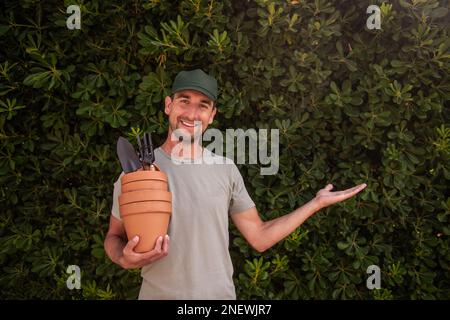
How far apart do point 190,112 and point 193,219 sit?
1.30 feet

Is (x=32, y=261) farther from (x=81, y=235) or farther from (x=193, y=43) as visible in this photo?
(x=193, y=43)

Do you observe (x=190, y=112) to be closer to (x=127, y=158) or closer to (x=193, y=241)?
(x=127, y=158)

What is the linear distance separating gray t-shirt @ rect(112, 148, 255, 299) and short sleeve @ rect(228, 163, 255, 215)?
0.11 m

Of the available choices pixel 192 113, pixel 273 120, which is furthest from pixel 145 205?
pixel 273 120

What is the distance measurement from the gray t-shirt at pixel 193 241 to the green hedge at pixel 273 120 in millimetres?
648

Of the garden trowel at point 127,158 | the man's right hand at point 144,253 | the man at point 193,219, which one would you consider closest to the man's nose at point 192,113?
the man at point 193,219

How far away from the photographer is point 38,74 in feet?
8.23

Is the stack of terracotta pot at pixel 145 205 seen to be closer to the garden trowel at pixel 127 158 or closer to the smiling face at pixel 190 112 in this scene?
the garden trowel at pixel 127 158

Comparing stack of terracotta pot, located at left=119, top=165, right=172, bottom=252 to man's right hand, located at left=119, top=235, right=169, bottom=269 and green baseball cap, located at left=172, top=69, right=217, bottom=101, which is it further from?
green baseball cap, located at left=172, top=69, right=217, bottom=101

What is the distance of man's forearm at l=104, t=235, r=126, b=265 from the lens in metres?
1.78

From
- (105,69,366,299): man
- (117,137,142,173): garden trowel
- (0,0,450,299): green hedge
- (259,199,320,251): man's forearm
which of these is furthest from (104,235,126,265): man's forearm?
(0,0,450,299): green hedge

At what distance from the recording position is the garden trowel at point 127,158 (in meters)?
1.73

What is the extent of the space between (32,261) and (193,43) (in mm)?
1325
